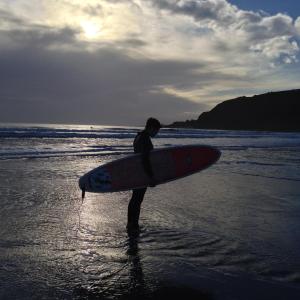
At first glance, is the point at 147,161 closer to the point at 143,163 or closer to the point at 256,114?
the point at 143,163

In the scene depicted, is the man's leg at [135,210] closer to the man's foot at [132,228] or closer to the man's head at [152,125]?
the man's foot at [132,228]

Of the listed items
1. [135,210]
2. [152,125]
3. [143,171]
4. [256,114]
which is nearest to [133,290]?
[135,210]

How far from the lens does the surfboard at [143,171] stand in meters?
7.38

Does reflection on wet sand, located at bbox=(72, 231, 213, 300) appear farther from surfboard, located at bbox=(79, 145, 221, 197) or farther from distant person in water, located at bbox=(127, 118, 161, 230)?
surfboard, located at bbox=(79, 145, 221, 197)

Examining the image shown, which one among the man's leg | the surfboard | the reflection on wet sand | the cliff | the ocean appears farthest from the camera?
the cliff

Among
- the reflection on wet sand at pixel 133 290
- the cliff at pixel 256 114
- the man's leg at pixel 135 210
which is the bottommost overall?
the reflection on wet sand at pixel 133 290

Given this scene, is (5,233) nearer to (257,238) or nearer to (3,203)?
(3,203)

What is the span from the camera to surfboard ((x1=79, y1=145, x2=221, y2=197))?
24.2 ft

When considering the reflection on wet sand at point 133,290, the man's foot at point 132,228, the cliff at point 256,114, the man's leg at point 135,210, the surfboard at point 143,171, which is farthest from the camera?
the cliff at point 256,114

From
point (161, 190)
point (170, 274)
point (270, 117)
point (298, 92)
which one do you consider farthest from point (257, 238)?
point (298, 92)

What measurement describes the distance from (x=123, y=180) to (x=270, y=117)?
128 m

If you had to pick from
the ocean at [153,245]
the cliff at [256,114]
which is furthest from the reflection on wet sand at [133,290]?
the cliff at [256,114]

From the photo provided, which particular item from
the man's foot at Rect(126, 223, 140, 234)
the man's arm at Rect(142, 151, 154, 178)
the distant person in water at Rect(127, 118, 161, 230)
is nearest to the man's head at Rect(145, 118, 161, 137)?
the distant person in water at Rect(127, 118, 161, 230)

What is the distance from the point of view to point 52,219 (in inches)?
275
